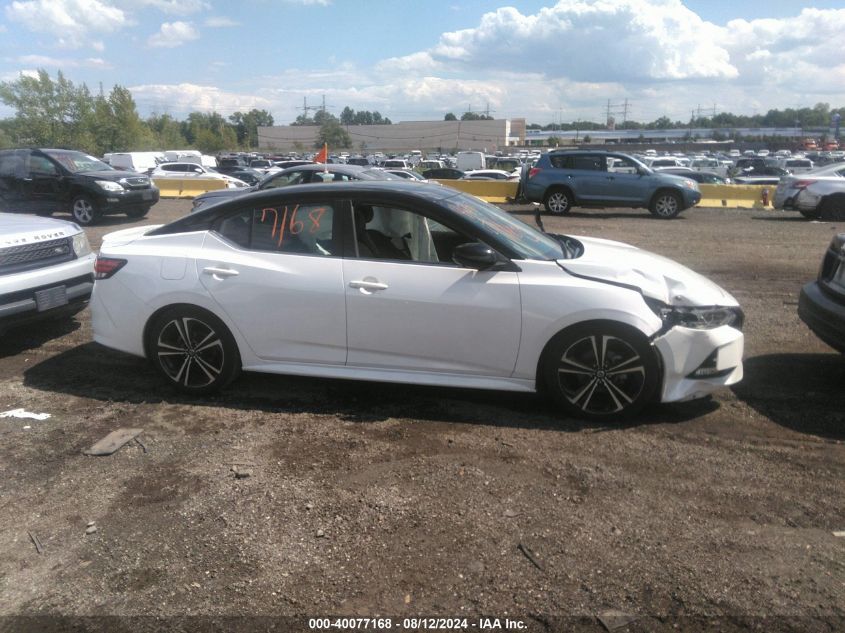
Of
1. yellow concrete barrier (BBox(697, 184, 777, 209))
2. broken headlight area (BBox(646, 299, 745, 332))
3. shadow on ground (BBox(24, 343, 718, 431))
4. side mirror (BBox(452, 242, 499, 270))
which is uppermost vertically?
side mirror (BBox(452, 242, 499, 270))

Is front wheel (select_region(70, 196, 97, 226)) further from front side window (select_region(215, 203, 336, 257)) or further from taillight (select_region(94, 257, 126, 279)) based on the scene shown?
front side window (select_region(215, 203, 336, 257))

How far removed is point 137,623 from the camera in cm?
279

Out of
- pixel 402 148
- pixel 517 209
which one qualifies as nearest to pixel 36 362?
pixel 517 209

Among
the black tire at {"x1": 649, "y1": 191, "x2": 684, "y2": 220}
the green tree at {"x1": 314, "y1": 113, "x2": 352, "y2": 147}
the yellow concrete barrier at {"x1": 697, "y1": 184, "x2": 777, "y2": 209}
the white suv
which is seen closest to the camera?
the white suv

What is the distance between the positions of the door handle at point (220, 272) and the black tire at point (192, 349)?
0.90 feet

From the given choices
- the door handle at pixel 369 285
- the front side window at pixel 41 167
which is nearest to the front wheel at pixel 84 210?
the front side window at pixel 41 167

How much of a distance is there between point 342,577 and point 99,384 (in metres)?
3.35

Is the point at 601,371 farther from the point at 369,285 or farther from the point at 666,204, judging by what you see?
the point at 666,204

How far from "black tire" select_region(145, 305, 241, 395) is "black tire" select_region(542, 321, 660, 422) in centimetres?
229

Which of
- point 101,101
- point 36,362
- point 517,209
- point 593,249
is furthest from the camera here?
point 101,101

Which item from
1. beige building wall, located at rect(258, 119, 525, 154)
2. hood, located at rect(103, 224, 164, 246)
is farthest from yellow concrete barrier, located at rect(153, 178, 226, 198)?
beige building wall, located at rect(258, 119, 525, 154)

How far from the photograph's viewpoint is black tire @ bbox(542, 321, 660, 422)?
441 cm

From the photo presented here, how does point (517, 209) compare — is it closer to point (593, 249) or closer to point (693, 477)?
point (593, 249)

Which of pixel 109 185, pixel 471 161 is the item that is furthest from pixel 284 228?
pixel 471 161
